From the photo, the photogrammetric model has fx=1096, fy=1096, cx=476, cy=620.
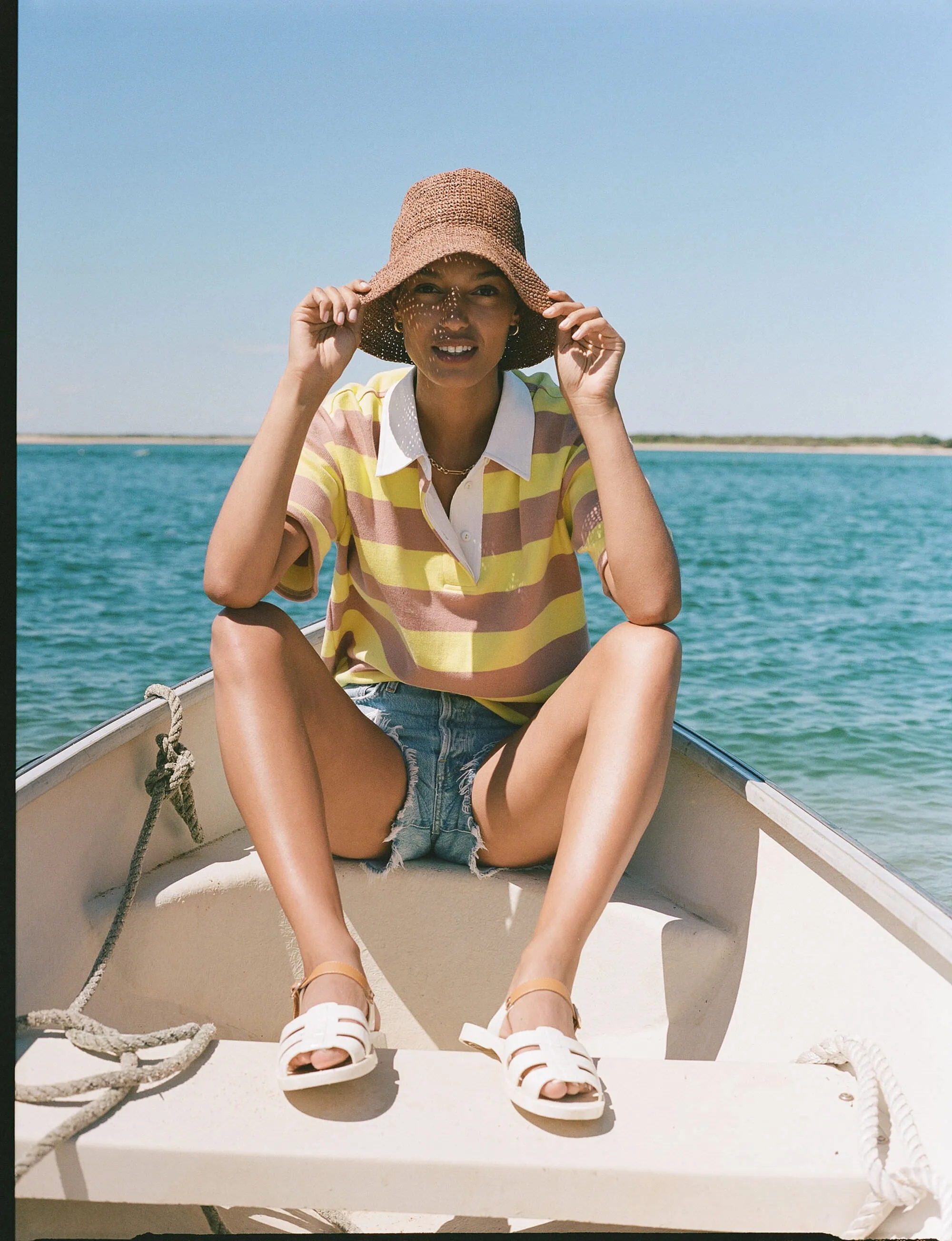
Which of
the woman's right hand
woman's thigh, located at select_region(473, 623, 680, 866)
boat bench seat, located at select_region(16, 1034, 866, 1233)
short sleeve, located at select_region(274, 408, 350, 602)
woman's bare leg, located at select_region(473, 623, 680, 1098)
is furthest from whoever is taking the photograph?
short sleeve, located at select_region(274, 408, 350, 602)

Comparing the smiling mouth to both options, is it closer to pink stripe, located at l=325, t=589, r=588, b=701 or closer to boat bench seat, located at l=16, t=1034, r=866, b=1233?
pink stripe, located at l=325, t=589, r=588, b=701

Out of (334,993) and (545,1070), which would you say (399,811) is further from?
(545,1070)

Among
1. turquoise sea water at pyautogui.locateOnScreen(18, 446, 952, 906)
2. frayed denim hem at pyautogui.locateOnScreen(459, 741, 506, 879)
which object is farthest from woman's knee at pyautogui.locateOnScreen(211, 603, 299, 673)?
turquoise sea water at pyautogui.locateOnScreen(18, 446, 952, 906)

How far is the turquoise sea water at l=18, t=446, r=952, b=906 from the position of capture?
6.40m

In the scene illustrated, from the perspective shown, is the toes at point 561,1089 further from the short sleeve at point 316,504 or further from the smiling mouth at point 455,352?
the smiling mouth at point 455,352

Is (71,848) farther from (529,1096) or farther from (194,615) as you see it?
(194,615)

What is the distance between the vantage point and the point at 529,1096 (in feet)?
3.64

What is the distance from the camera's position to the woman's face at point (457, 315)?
5.12 ft

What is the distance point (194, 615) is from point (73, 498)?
17.9 meters

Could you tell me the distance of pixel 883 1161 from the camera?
1.10m

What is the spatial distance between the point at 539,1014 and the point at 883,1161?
37 centimetres

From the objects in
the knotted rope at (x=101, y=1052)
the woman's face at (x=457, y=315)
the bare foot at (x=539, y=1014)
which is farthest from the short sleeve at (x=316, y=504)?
the bare foot at (x=539, y=1014)

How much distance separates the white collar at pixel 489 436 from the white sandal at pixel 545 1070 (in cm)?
85

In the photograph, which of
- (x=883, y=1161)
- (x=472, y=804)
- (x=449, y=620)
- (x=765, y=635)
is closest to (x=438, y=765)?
(x=472, y=804)
